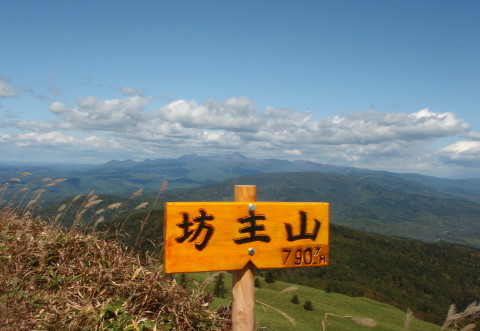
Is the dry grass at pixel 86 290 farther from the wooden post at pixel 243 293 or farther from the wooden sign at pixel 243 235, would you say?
the wooden sign at pixel 243 235

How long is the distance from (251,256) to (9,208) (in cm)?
549

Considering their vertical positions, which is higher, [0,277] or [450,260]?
[0,277]

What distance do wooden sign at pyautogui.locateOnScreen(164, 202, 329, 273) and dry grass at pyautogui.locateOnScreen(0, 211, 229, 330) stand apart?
965mm

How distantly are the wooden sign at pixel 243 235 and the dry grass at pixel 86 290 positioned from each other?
3.17 ft

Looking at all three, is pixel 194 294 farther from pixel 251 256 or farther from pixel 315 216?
pixel 315 216

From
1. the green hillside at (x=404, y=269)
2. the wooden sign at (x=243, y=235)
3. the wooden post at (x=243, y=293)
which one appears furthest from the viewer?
the green hillside at (x=404, y=269)

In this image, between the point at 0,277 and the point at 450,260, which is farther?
the point at 450,260

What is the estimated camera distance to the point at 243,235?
133 inches

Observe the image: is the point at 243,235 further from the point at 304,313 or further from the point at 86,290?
the point at 304,313

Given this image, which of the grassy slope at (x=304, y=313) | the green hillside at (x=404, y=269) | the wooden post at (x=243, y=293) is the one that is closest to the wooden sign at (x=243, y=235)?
the wooden post at (x=243, y=293)

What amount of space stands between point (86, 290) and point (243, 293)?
6.47 ft

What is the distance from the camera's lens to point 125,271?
14.0 ft

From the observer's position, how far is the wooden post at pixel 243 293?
10.9 ft

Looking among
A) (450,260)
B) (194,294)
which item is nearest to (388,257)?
(450,260)
